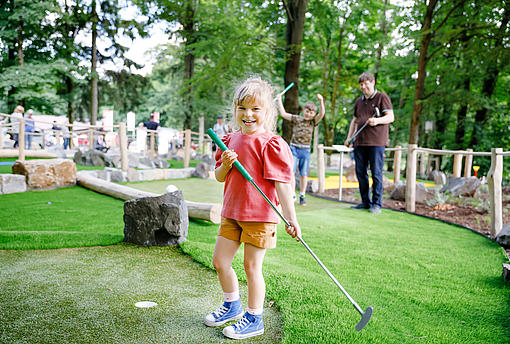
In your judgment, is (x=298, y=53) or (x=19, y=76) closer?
(x=298, y=53)

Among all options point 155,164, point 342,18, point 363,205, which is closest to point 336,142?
point 342,18

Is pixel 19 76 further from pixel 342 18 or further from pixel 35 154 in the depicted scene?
pixel 342 18

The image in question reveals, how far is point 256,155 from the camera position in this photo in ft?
5.94

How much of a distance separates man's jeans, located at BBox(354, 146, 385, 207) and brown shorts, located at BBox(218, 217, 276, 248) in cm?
378

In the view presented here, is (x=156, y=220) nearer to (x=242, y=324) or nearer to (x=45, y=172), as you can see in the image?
(x=242, y=324)

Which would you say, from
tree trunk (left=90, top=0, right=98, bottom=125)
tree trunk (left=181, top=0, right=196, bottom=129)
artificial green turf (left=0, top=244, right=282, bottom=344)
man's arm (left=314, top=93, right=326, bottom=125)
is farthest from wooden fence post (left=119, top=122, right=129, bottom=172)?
tree trunk (left=90, top=0, right=98, bottom=125)

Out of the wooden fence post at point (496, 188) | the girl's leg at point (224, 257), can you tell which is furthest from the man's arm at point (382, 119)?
the girl's leg at point (224, 257)

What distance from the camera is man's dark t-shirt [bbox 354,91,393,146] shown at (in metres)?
5.14

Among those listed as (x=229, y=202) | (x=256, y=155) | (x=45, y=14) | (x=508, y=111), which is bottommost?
(x=229, y=202)

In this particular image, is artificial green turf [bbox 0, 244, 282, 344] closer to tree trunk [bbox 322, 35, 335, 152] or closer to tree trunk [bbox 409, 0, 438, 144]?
tree trunk [bbox 409, 0, 438, 144]

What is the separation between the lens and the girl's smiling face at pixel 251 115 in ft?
5.95

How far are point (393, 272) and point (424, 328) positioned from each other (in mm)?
947

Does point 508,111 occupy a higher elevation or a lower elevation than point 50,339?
higher

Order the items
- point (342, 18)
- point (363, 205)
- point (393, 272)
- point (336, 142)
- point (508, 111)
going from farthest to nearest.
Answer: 1. point (336, 142)
2. point (342, 18)
3. point (508, 111)
4. point (363, 205)
5. point (393, 272)
